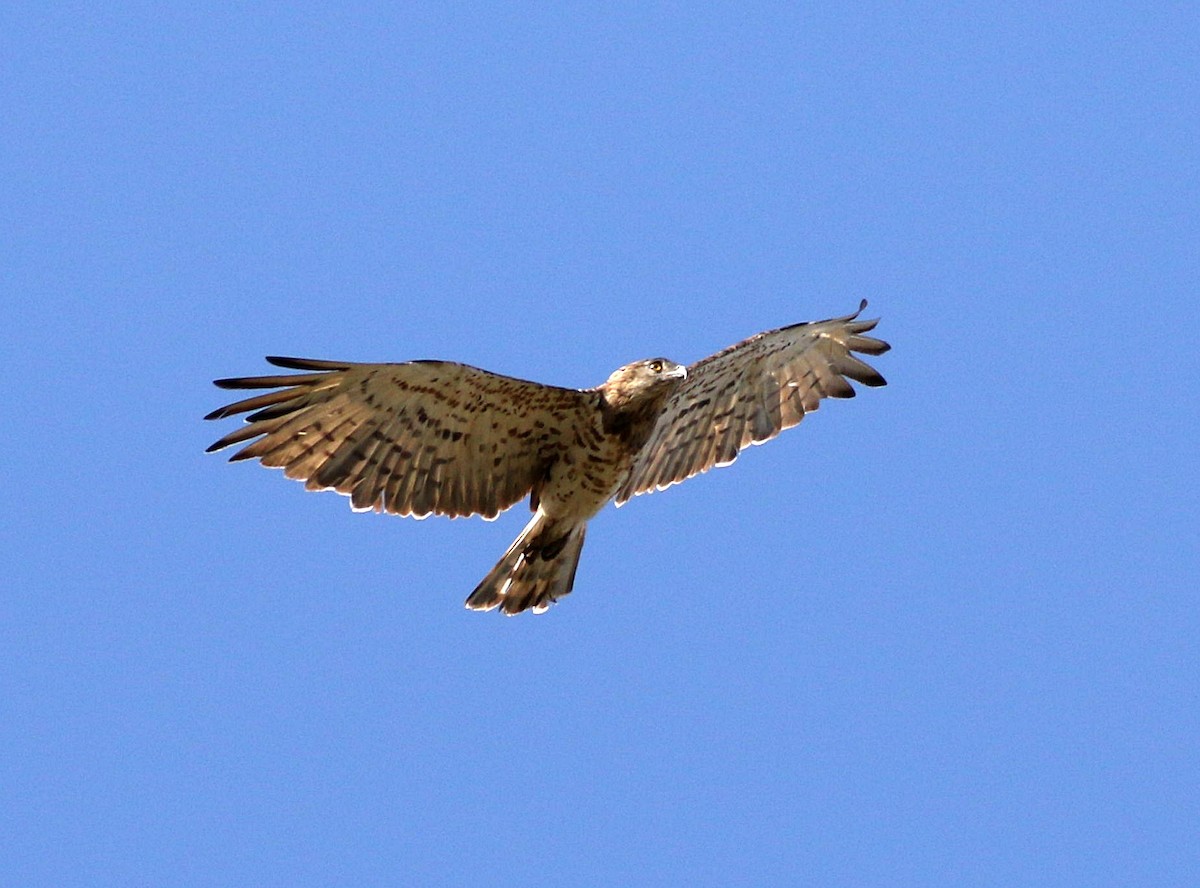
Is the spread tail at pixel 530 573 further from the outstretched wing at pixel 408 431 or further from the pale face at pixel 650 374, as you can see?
the pale face at pixel 650 374

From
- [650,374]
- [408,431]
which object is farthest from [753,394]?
[408,431]

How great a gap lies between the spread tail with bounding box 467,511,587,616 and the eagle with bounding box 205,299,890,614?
0.01 meters

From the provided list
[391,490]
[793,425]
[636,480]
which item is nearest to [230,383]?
[391,490]

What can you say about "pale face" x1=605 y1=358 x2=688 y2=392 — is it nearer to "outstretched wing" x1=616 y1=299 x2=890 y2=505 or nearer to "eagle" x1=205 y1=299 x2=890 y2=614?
"eagle" x1=205 y1=299 x2=890 y2=614

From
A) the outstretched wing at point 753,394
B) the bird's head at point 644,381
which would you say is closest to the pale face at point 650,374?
the bird's head at point 644,381

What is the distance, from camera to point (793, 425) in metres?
13.5

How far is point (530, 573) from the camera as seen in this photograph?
12.6m

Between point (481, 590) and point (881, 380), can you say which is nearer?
point (481, 590)

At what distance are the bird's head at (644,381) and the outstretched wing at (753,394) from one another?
1.00 metres

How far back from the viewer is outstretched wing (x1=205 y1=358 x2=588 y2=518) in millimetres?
11477

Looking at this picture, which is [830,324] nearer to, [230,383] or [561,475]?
[561,475]

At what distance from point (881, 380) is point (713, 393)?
1456mm

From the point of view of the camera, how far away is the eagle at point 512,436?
11.5 meters

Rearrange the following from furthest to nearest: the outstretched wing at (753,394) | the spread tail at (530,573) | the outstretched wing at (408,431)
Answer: the outstretched wing at (753,394), the spread tail at (530,573), the outstretched wing at (408,431)
